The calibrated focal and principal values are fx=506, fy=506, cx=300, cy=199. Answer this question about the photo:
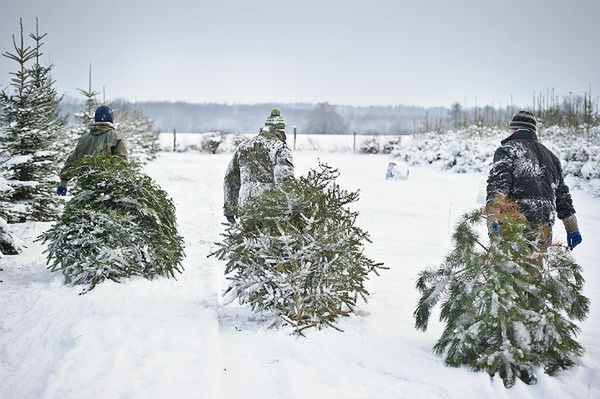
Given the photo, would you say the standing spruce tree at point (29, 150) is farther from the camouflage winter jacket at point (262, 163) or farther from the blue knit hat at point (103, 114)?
the camouflage winter jacket at point (262, 163)

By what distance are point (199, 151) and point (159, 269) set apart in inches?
1347

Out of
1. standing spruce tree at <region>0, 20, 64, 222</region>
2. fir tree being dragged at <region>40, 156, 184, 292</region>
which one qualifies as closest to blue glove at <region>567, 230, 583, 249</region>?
fir tree being dragged at <region>40, 156, 184, 292</region>

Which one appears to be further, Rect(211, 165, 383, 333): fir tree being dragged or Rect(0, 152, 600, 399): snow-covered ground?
Rect(211, 165, 383, 333): fir tree being dragged

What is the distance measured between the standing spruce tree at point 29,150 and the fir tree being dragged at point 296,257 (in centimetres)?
544

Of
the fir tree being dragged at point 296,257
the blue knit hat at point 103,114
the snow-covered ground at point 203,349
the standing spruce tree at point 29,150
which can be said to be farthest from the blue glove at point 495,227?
the standing spruce tree at point 29,150

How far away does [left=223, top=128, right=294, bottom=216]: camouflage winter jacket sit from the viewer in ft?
17.8

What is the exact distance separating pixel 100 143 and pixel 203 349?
3.62m

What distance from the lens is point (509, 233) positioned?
3.65 meters

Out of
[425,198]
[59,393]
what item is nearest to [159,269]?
[59,393]

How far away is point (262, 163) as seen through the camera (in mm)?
5562

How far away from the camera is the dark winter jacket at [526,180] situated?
4.32m

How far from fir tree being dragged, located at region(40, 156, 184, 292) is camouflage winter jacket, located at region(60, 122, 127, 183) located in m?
0.80

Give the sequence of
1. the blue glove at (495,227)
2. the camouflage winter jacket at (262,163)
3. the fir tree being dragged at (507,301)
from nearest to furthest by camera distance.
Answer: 1. the fir tree being dragged at (507,301)
2. the blue glove at (495,227)
3. the camouflage winter jacket at (262,163)

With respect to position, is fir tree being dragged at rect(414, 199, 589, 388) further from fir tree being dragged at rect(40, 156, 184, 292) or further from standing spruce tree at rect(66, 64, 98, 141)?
standing spruce tree at rect(66, 64, 98, 141)
